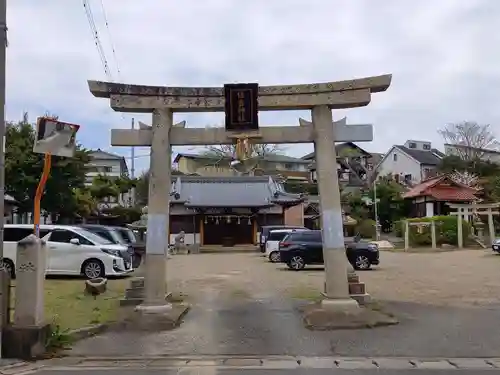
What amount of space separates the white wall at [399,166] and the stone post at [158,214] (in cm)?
5859

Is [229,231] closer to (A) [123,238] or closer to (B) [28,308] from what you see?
(A) [123,238]

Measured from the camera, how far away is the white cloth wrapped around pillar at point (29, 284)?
8.50m

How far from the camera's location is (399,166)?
71.5 m

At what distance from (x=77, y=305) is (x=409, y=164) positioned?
202 feet

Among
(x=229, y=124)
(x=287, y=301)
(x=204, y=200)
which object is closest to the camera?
(x=229, y=124)

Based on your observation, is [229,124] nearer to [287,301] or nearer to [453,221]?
[287,301]

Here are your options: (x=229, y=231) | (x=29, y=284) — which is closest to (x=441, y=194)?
(x=229, y=231)

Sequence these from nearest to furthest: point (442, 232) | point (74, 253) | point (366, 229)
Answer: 1. point (74, 253)
2. point (442, 232)
3. point (366, 229)

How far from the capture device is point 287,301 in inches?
561

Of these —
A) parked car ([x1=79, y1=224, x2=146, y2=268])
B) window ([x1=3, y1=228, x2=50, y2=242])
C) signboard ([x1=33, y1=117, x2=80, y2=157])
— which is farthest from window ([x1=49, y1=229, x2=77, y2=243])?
signboard ([x1=33, y1=117, x2=80, y2=157])

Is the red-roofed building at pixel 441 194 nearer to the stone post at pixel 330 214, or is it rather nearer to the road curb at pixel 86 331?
the stone post at pixel 330 214

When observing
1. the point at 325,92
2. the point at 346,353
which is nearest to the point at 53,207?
the point at 325,92

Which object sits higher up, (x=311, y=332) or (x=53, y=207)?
(x=53, y=207)

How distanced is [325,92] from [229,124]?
7.13 ft
